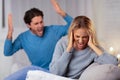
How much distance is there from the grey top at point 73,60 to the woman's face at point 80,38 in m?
0.03

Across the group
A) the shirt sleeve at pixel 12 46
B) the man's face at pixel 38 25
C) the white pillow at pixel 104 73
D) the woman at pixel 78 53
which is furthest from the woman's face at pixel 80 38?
the shirt sleeve at pixel 12 46

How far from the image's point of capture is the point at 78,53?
1.56 m

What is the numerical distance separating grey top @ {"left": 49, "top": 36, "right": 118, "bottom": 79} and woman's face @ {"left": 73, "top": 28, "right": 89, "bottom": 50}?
0.10ft

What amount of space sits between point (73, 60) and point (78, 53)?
5 centimetres

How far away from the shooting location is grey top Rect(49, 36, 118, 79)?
4.85ft

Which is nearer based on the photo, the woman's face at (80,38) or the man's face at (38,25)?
the woman's face at (80,38)

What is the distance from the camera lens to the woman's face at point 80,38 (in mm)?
1515

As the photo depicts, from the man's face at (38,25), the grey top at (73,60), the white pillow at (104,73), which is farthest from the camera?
the man's face at (38,25)

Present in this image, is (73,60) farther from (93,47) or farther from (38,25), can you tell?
(38,25)

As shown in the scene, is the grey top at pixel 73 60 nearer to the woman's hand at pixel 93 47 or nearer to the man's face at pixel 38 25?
the woman's hand at pixel 93 47

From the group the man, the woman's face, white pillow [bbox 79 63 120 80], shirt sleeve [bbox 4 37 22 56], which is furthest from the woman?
shirt sleeve [bbox 4 37 22 56]

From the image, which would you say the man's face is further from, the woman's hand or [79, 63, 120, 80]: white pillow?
[79, 63, 120, 80]: white pillow

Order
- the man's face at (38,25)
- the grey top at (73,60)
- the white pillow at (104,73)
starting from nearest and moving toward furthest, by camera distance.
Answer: the white pillow at (104,73) → the grey top at (73,60) → the man's face at (38,25)

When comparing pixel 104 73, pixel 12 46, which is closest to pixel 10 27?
pixel 12 46
